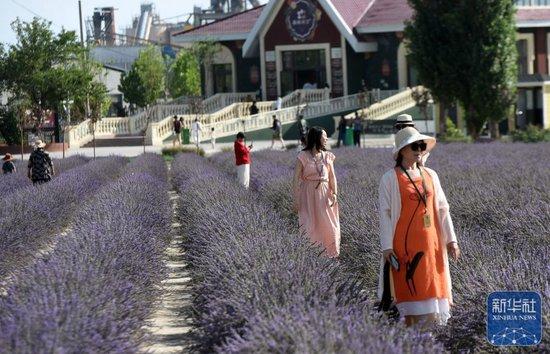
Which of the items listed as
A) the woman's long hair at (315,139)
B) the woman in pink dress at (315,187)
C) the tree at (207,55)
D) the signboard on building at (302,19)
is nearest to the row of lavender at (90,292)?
the woman in pink dress at (315,187)

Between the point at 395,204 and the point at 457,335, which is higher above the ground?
the point at 395,204

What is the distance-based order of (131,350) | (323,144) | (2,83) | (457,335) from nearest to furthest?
1. (131,350)
2. (457,335)
3. (323,144)
4. (2,83)

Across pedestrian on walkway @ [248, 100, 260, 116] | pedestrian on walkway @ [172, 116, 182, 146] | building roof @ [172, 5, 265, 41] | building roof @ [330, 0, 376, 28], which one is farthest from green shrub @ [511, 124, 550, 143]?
building roof @ [172, 5, 265, 41]

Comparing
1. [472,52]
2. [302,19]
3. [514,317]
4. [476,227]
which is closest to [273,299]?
[514,317]

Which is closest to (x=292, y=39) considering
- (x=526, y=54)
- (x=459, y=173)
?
(x=526, y=54)

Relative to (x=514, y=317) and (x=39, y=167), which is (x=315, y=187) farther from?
(x=39, y=167)

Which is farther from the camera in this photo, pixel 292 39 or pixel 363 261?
pixel 292 39

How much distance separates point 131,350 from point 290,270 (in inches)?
79.3

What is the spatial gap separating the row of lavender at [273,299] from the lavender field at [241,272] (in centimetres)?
2

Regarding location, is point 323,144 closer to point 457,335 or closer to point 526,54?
point 457,335

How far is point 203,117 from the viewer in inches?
2281

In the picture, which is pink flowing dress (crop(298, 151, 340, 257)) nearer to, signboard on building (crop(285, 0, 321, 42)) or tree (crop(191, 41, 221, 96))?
signboard on building (crop(285, 0, 321, 42))

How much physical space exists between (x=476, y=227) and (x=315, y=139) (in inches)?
77.8

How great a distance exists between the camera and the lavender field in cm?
664
